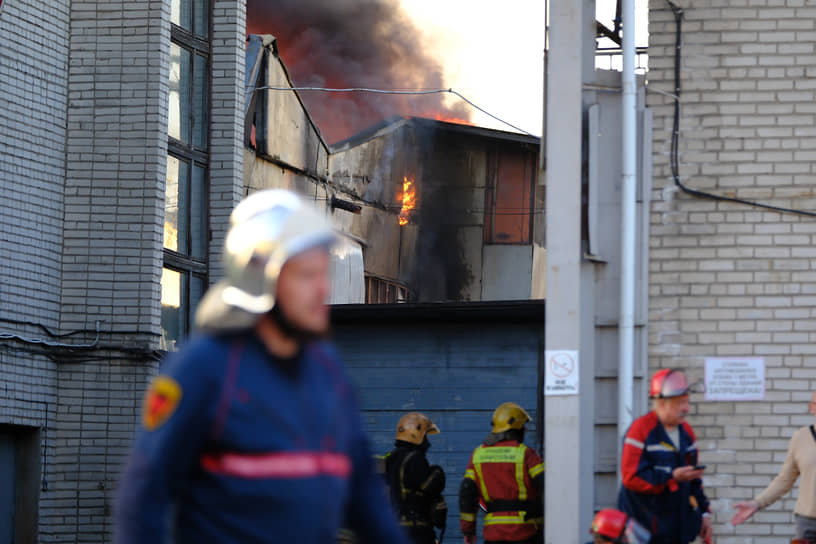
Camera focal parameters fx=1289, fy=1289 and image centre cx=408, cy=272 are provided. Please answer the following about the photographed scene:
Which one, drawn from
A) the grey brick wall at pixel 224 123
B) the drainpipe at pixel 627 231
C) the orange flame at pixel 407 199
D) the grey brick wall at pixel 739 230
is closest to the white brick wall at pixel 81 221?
the grey brick wall at pixel 224 123

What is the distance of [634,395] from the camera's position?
29.8ft

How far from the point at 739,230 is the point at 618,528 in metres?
2.96

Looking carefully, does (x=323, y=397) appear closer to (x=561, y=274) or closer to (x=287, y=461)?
(x=287, y=461)

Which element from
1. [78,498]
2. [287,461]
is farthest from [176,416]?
[78,498]

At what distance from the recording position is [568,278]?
9258 mm

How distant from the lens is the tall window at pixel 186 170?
15766mm

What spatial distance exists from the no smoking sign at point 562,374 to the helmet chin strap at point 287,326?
6.47m

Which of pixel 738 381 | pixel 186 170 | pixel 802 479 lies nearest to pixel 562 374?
pixel 738 381

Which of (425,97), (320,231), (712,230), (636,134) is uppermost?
(425,97)

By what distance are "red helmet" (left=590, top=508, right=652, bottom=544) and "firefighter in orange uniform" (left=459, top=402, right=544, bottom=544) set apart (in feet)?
9.61

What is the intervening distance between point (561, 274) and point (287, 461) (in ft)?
21.9

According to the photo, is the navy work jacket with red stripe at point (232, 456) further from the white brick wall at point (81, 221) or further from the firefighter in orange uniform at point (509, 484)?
the white brick wall at point (81, 221)

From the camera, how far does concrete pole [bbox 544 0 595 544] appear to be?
29.9ft

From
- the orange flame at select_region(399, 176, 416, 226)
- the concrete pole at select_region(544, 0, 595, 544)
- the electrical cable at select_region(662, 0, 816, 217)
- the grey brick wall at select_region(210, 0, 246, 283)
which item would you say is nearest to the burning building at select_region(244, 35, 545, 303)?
the orange flame at select_region(399, 176, 416, 226)
